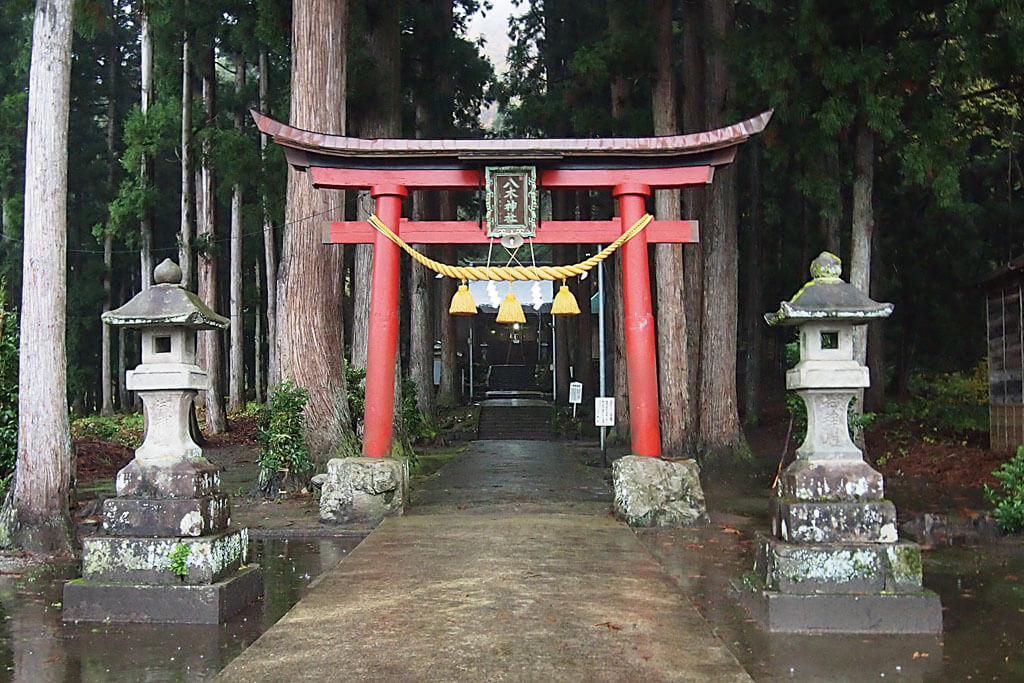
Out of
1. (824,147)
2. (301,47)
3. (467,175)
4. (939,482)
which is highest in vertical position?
(301,47)

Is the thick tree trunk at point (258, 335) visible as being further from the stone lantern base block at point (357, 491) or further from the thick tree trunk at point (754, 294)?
the stone lantern base block at point (357, 491)

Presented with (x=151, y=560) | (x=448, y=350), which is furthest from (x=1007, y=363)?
(x=448, y=350)

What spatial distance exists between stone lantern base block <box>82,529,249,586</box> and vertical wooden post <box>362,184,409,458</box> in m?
4.04

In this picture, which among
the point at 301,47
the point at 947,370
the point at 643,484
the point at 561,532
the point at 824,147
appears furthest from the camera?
the point at 947,370

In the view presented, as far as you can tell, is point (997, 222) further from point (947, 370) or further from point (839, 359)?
point (839, 359)

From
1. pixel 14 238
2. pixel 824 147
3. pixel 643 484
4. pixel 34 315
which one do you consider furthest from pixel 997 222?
pixel 14 238

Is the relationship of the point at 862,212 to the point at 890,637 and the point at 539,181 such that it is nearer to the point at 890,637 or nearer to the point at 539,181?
the point at 539,181

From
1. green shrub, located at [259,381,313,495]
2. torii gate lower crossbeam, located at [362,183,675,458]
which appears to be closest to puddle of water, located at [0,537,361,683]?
torii gate lower crossbeam, located at [362,183,675,458]

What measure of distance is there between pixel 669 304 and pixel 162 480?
36.9 feet

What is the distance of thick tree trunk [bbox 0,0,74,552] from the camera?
8609mm

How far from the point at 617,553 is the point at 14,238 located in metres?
26.3

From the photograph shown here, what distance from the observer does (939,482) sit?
13.8 m

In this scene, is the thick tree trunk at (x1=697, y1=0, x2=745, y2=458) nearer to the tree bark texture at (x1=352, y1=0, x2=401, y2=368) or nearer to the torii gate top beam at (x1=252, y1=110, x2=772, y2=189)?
the tree bark texture at (x1=352, y1=0, x2=401, y2=368)

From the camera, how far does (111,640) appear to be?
571cm
